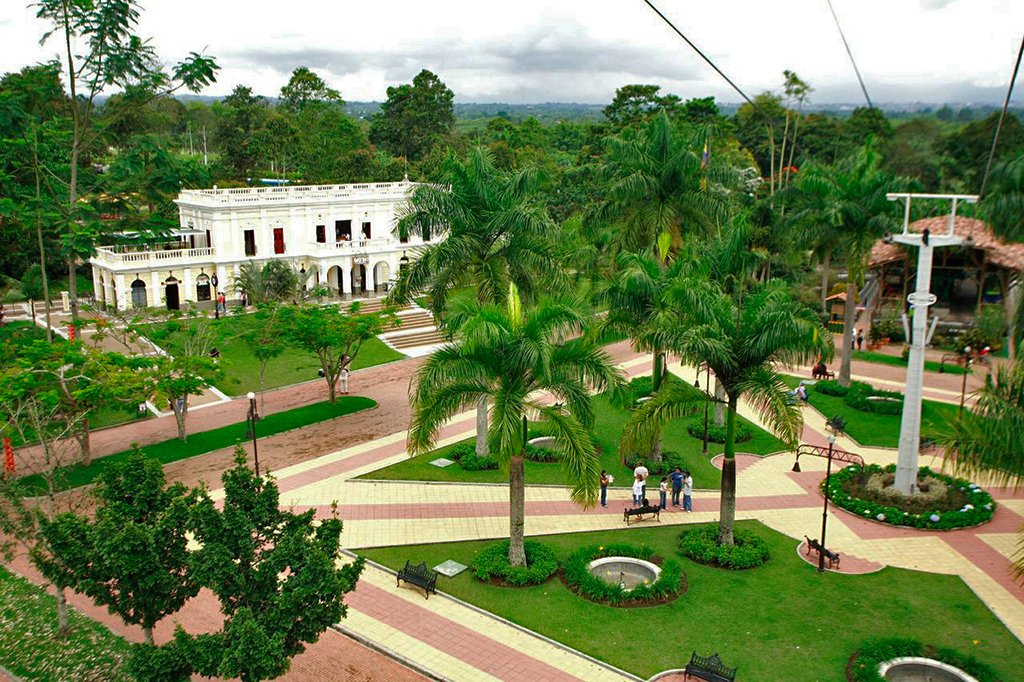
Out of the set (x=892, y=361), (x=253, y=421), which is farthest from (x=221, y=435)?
(x=892, y=361)

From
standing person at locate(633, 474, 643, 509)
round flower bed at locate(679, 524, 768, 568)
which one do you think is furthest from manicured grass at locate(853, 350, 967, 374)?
round flower bed at locate(679, 524, 768, 568)

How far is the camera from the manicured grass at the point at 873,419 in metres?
28.4

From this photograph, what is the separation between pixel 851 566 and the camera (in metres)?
19.8

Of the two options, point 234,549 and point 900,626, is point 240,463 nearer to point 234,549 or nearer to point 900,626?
point 234,549

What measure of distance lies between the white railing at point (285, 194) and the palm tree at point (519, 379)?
31352 millimetres

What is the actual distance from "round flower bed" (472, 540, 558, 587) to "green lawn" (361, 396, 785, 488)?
4.26 metres

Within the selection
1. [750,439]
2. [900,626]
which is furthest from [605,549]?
[750,439]

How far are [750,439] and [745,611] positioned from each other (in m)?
11.8

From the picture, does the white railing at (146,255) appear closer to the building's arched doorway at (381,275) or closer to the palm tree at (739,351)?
the building's arched doorway at (381,275)

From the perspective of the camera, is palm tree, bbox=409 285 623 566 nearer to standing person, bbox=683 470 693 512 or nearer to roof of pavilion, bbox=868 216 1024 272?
standing person, bbox=683 470 693 512

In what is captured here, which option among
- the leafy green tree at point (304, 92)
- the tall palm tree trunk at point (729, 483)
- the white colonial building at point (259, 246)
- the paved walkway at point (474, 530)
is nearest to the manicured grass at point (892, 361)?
the paved walkway at point (474, 530)

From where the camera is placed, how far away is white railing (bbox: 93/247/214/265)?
46344 mm

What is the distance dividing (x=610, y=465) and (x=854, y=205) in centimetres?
1383

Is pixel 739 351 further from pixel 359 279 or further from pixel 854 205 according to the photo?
pixel 359 279
